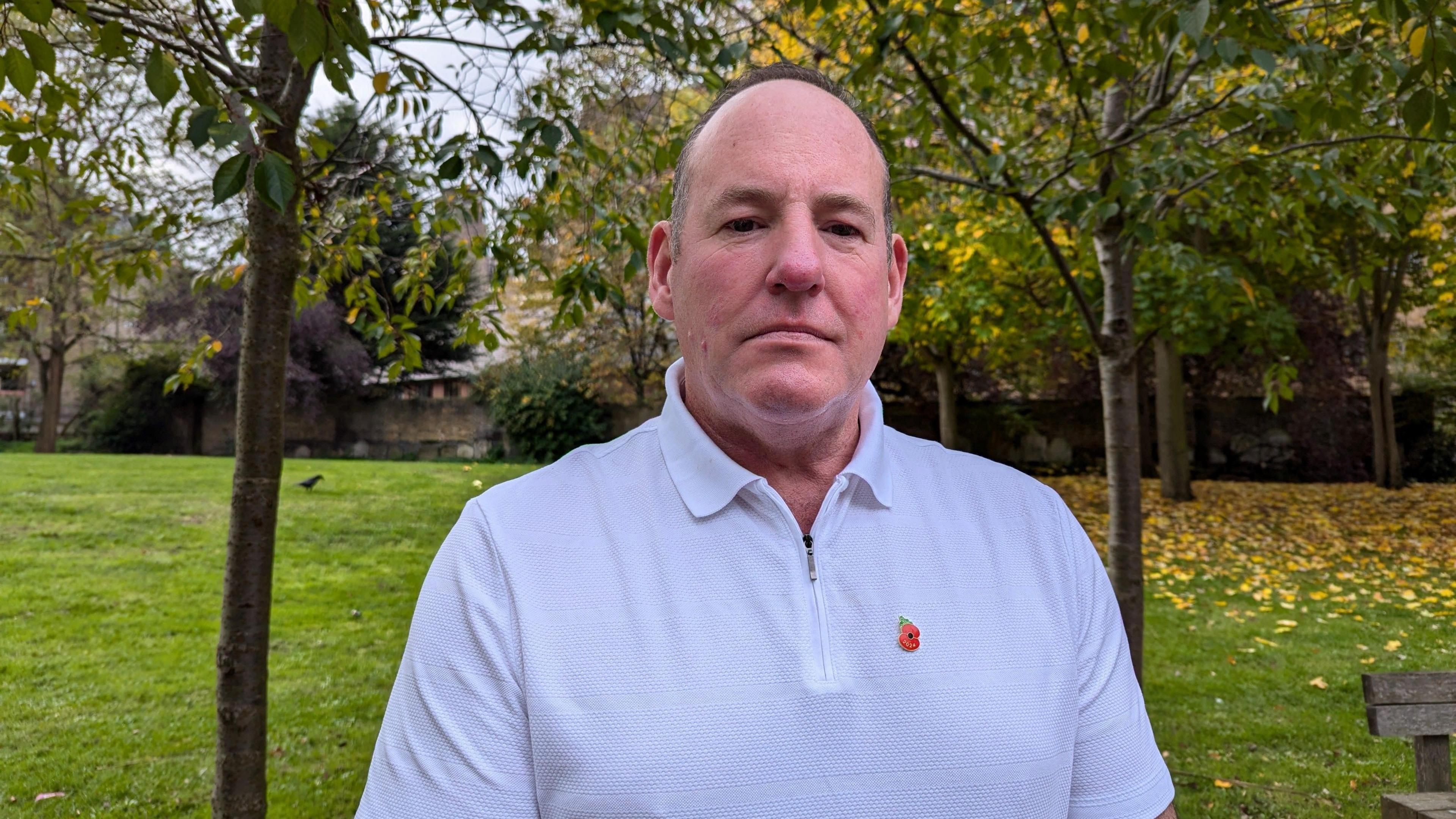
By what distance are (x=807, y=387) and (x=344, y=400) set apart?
59.6ft

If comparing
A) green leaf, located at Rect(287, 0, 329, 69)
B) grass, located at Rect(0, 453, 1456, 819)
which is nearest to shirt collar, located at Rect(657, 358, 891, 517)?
green leaf, located at Rect(287, 0, 329, 69)

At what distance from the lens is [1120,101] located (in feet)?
15.1

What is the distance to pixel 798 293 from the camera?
1257mm

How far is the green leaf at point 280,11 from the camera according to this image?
1.53 meters

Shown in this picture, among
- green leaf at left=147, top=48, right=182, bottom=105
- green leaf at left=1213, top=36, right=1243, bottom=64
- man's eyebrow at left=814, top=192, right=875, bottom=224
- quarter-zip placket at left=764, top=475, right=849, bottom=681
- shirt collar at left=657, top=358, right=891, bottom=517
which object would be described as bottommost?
quarter-zip placket at left=764, top=475, right=849, bottom=681

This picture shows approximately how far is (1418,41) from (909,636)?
2083 millimetres

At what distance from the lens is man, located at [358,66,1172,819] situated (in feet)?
3.72

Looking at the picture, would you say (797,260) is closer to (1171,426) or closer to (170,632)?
(170,632)

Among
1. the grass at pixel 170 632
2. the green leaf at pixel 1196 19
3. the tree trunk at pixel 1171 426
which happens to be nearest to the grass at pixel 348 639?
the grass at pixel 170 632

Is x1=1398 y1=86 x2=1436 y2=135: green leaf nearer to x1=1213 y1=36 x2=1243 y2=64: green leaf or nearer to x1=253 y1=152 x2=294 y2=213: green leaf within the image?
x1=1213 y1=36 x2=1243 y2=64: green leaf

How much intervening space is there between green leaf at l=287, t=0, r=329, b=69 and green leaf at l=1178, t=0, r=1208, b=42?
1858 mm

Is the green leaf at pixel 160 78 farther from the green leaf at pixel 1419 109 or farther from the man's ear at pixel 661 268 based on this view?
the green leaf at pixel 1419 109

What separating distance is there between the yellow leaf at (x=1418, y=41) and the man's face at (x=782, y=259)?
1.70m

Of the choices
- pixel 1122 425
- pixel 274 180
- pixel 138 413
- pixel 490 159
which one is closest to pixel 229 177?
pixel 274 180
